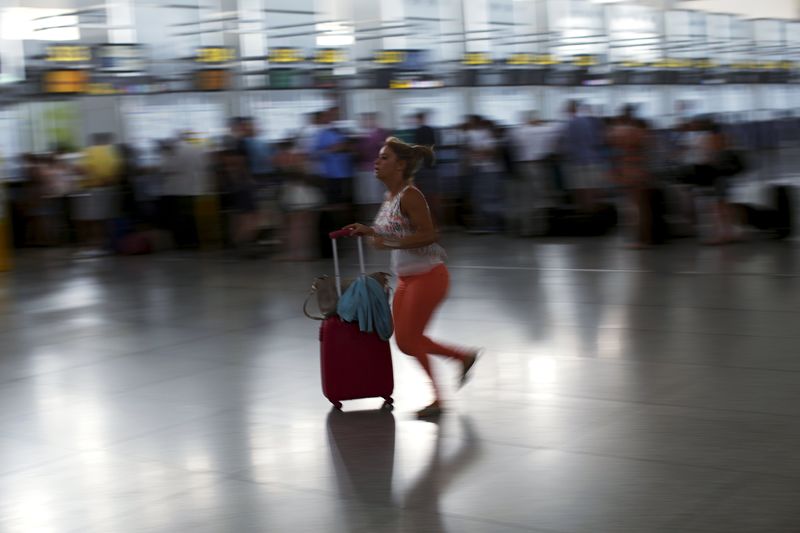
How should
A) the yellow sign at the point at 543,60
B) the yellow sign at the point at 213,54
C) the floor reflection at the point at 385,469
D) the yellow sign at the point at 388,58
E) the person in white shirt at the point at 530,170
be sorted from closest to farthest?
the floor reflection at the point at 385,469
the person in white shirt at the point at 530,170
the yellow sign at the point at 213,54
the yellow sign at the point at 388,58
the yellow sign at the point at 543,60

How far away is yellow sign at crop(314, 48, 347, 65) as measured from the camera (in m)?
24.1

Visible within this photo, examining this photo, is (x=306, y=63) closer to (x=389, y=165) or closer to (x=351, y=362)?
(x=389, y=165)

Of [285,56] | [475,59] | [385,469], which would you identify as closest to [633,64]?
[475,59]

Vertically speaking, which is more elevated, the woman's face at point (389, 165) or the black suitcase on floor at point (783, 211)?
the woman's face at point (389, 165)

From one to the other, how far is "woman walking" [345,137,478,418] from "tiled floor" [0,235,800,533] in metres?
0.45

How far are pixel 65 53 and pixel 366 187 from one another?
6.31 metres

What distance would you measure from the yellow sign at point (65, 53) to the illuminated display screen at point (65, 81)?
305 millimetres

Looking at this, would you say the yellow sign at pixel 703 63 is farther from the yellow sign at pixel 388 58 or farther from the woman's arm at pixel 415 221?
the woman's arm at pixel 415 221

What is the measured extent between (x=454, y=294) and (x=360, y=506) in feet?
20.1

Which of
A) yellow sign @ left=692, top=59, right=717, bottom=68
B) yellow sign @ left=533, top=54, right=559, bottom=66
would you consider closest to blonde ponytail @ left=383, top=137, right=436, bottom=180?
yellow sign @ left=533, top=54, right=559, bottom=66

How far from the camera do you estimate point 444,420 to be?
596cm

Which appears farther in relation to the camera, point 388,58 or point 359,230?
point 388,58

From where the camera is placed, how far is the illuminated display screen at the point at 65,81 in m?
18.9

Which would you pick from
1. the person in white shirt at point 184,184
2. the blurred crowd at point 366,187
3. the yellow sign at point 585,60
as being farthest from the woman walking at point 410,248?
the yellow sign at point 585,60
